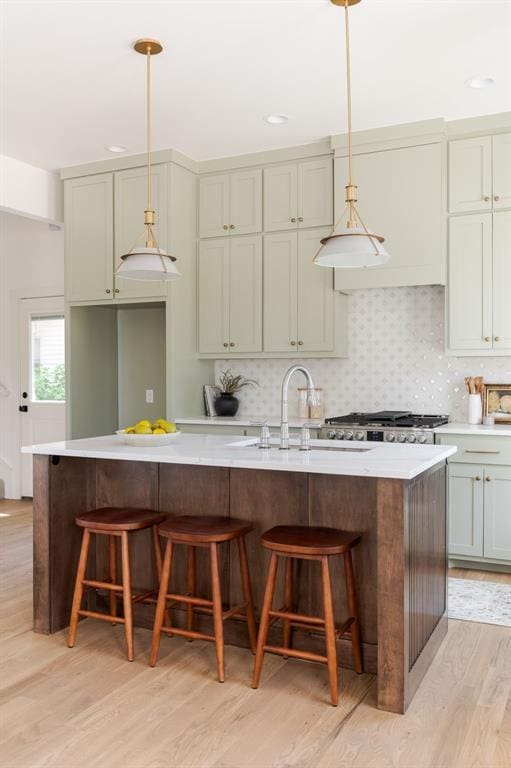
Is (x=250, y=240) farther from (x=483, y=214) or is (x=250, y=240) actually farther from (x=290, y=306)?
(x=483, y=214)

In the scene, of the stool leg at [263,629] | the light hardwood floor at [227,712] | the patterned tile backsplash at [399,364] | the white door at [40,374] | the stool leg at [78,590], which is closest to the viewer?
the light hardwood floor at [227,712]

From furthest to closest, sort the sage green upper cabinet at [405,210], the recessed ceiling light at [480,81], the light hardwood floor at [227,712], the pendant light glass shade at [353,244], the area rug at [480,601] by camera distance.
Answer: the sage green upper cabinet at [405,210] → the recessed ceiling light at [480,81] → the area rug at [480,601] → the pendant light glass shade at [353,244] → the light hardwood floor at [227,712]

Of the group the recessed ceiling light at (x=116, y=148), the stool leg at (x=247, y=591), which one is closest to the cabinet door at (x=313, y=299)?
the recessed ceiling light at (x=116, y=148)

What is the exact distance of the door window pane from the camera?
21.6 feet

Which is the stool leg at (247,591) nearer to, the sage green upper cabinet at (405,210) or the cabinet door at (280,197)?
the sage green upper cabinet at (405,210)

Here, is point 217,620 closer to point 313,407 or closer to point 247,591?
point 247,591

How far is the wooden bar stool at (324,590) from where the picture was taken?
100 inches

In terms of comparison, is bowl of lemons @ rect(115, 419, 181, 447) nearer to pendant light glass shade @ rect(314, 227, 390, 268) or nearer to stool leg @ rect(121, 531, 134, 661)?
stool leg @ rect(121, 531, 134, 661)

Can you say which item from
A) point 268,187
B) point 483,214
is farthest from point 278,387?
point 483,214

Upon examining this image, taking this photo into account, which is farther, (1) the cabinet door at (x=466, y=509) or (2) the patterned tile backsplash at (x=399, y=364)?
(2) the patterned tile backsplash at (x=399, y=364)

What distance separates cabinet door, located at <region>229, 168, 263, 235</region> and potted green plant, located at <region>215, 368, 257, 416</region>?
3.75 feet

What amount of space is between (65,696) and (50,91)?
3242 mm

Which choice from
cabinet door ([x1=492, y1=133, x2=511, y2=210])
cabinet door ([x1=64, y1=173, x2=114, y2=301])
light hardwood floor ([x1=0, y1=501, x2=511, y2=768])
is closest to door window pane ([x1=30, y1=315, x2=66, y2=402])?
cabinet door ([x1=64, y1=173, x2=114, y2=301])

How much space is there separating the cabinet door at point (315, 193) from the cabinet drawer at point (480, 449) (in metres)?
1.74
